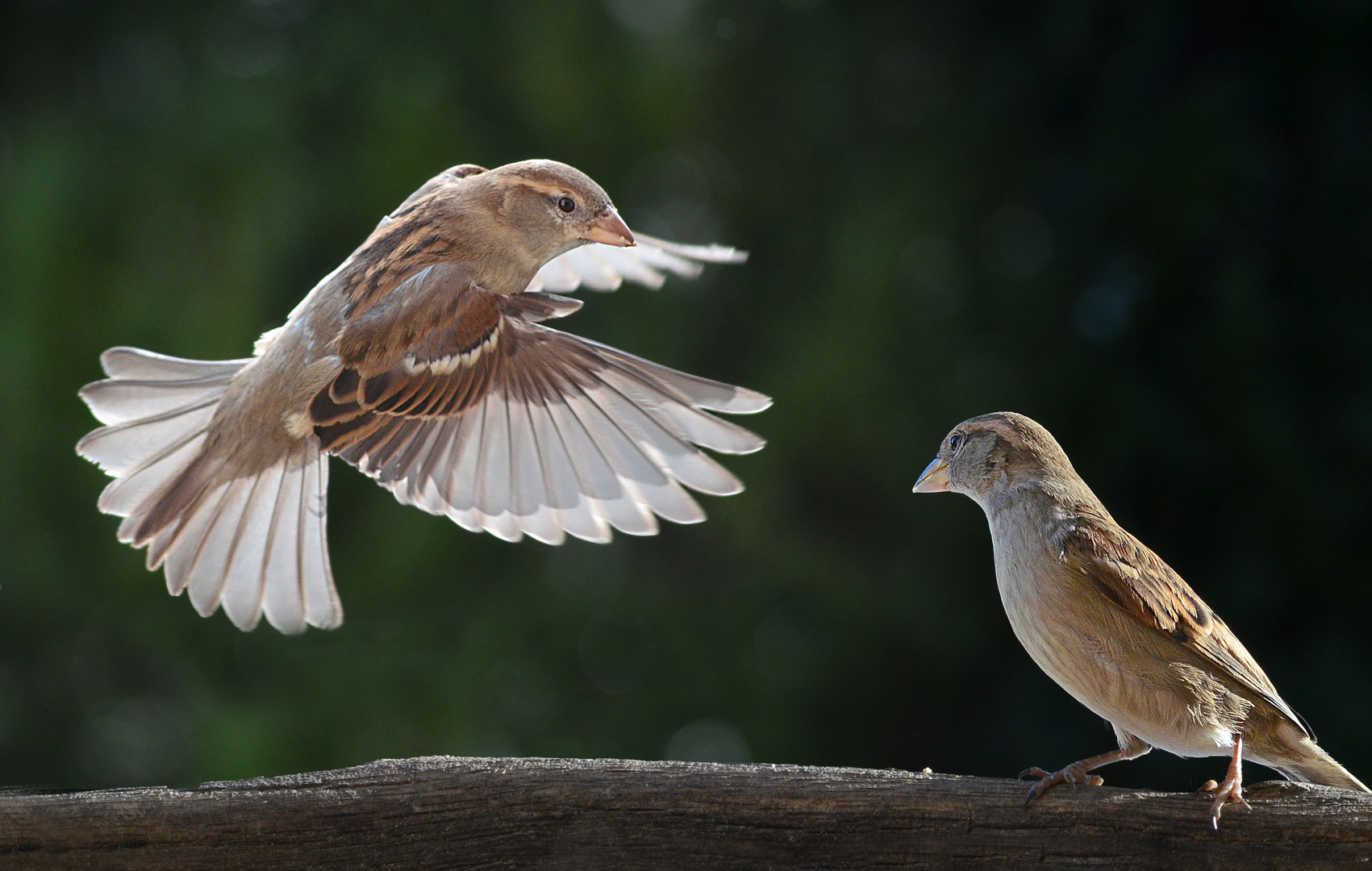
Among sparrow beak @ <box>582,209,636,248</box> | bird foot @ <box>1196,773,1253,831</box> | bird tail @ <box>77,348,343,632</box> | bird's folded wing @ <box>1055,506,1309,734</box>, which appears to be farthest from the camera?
bird tail @ <box>77,348,343,632</box>

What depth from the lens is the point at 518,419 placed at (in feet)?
6.51

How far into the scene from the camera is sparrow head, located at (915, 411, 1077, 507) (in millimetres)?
1455

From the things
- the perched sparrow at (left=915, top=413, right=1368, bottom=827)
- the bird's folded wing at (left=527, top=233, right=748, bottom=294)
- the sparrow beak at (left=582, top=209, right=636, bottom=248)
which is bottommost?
the perched sparrow at (left=915, top=413, right=1368, bottom=827)

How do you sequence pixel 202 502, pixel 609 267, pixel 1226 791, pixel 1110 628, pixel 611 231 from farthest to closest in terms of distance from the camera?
pixel 609 267 < pixel 202 502 < pixel 611 231 < pixel 1110 628 < pixel 1226 791

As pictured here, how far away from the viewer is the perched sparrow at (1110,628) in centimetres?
134

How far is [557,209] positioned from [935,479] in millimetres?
648

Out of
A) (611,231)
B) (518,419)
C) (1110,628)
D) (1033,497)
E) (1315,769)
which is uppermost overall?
(611,231)

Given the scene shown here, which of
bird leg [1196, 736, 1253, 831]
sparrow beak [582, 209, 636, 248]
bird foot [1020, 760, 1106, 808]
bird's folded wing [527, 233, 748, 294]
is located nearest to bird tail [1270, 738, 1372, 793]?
bird leg [1196, 736, 1253, 831]

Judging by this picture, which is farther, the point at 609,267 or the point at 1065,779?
the point at 609,267

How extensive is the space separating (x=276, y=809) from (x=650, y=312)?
221 centimetres

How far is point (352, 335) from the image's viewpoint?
176 cm

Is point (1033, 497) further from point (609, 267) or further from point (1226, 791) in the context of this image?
point (609, 267)

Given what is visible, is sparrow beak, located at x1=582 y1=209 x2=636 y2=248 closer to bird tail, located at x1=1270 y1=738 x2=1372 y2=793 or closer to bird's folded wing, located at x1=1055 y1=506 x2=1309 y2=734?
bird's folded wing, located at x1=1055 y1=506 x2=1309 y2=734

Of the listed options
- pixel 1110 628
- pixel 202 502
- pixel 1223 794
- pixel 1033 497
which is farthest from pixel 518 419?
pixel 1223 794
